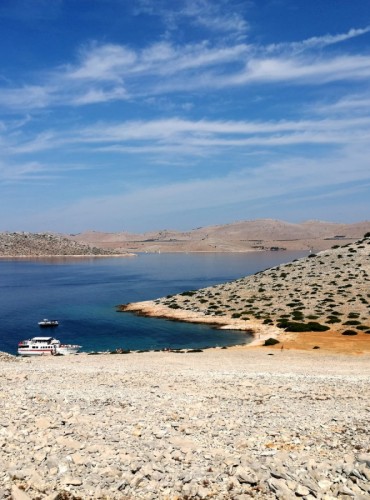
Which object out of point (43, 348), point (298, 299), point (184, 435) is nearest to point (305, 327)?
point (298, 299)

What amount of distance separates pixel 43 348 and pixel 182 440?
131 ft

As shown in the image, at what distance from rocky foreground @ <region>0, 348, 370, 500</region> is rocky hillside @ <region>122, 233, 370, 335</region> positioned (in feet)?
122

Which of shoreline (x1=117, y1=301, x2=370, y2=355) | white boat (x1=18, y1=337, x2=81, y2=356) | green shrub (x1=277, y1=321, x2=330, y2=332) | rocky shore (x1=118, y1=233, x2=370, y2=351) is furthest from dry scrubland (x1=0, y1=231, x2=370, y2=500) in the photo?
rocky shore (x1=118, y1=233, x2=370, y2=351)

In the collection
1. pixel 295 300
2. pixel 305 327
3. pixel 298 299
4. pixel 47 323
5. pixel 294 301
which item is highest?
pixel 298 299

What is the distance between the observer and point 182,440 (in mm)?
14055

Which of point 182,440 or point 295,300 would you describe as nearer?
point 182,440

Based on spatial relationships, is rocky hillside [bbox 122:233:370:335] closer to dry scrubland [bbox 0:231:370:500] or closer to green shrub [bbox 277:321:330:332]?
green shrub [bbox 277:321:330:332]

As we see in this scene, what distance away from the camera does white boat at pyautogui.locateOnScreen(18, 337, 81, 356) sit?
5023 centimetres

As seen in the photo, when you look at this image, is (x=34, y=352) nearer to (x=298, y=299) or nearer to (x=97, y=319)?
(x=97, y=319)

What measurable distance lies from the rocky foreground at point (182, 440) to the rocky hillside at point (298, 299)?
122ft

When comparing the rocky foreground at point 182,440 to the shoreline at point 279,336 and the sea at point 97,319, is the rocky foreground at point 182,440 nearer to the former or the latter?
the shoreline at point 279,336

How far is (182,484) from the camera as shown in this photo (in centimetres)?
1147

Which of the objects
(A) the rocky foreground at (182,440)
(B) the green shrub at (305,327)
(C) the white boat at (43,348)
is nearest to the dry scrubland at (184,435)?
(A) the rocky foreground at (182,440)

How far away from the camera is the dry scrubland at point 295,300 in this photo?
2334 inches
